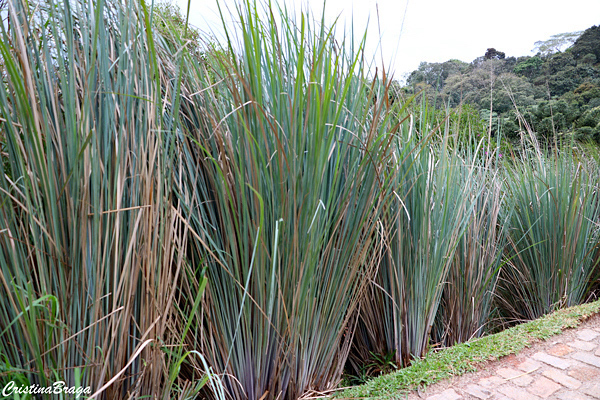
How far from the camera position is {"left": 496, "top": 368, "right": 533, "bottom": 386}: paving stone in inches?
68.7

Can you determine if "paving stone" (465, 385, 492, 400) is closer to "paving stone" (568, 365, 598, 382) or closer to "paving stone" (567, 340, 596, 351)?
"paving stone" (568, 365, 598, 382)

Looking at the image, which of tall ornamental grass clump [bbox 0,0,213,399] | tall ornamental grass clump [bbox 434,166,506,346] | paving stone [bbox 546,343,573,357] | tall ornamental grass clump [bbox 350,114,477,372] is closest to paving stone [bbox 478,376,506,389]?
tall ornamental grass clump [bbox 350,114,477,372]

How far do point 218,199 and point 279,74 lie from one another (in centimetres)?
50

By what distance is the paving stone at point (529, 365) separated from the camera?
188 centimetres

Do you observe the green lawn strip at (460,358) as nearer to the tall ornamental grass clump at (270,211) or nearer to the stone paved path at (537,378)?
the stone paved path at (537,378)

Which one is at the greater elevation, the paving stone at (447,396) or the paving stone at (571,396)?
the paving stone at (447,396)

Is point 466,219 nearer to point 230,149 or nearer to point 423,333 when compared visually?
point 423,333

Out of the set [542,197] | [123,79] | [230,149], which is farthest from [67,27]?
[542,197]

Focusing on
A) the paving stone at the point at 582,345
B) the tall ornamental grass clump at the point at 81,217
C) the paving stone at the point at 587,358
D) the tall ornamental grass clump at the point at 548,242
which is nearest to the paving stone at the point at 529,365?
the paving stone at the point at 587,358

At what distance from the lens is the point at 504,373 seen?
1825 mm

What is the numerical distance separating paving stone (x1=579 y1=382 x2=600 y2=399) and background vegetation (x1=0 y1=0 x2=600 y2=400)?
69 centimetres

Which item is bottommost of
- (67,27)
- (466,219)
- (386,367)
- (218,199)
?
(386,367)

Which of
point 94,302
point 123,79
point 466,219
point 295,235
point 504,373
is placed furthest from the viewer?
point 466,219

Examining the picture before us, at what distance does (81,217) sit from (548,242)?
3151 mm
